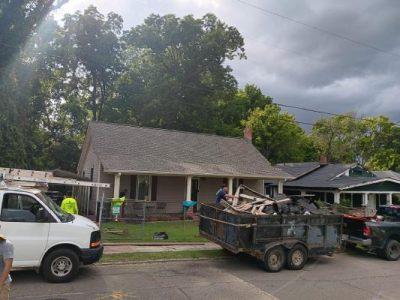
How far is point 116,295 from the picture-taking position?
7.84 m

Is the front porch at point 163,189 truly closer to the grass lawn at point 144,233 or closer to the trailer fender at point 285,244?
the grass lawn at point 144,233

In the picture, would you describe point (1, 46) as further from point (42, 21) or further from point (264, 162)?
point (264, 162)

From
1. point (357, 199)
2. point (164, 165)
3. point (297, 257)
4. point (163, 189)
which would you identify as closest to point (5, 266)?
point (297, 257)

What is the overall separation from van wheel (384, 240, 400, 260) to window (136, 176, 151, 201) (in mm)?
13793

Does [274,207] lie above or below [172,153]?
below

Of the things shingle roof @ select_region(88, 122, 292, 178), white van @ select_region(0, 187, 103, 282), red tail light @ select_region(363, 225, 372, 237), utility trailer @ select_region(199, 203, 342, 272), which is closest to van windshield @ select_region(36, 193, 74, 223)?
white van @ select_region(0, 187, 103, 282)

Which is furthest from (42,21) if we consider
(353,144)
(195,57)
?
(353,144)

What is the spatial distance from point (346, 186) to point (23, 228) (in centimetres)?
2394

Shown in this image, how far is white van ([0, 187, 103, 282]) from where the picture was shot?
8.30 metres

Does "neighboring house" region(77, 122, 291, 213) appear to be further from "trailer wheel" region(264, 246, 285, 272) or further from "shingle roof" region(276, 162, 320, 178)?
"trailer wheel" region(264, 246, 285, 272)

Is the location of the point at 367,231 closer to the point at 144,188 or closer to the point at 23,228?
the point at 23,228

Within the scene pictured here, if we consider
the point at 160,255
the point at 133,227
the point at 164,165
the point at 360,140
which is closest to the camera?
the point at 160,255

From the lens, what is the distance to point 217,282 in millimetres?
9203

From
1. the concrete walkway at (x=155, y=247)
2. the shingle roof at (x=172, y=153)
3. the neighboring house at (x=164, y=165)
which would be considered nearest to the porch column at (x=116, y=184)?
the neighboring house at (x=164, y=165)
